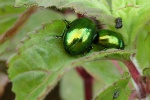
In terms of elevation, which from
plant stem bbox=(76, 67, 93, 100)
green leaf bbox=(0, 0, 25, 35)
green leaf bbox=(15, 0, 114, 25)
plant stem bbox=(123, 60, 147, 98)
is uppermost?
green leaf bbox=(15, 0, 114, 25)

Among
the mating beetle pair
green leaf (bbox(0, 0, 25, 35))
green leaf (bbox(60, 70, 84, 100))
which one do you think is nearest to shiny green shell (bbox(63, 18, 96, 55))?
the mating beetle pair

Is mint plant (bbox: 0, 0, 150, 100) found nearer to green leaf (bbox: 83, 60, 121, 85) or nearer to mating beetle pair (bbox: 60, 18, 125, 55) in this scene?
mating beetle pair (bbox: 60, 18, 125, 55)

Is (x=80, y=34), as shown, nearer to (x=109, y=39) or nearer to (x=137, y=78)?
(x=109, y=39)

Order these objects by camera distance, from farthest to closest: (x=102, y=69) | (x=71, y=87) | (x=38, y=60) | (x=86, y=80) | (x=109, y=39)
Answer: (x=71, y=87) → (x=86, y=80) → (x=102, y=69) → (x=109, y=39) → (x=38, y=60)

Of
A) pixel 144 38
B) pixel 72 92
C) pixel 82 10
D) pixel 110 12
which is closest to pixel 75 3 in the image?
pixel 82 10

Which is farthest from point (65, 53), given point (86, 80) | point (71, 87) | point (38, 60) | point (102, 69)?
point (71, 87)

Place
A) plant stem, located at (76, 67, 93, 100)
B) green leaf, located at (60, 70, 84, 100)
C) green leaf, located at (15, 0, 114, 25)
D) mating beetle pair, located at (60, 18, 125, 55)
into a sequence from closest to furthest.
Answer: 1. green leaf, located at (15, 0, 114, 25)
2. mating beetle pair, located at (60, 18, 125, 55)
3. plant stem, located at (76, 67, 93, 100)
4. green leaf, located at (60, 70, 84, 100)

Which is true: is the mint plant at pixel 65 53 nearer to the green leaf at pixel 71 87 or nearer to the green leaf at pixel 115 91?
the green leaf at pixel 115 91
